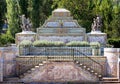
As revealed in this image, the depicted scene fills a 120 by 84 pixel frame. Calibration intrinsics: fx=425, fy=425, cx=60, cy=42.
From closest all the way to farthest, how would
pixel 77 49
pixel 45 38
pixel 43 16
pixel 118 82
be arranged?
pixel 118 82, pixel 77 49, pixel 45 38, pixel 43 16

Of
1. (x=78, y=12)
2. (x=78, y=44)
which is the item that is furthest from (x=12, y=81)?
(x=78, y=12)

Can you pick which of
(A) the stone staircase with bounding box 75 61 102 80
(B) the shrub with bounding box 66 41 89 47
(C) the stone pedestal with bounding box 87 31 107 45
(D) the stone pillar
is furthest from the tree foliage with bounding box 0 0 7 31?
(D) the stone pillar

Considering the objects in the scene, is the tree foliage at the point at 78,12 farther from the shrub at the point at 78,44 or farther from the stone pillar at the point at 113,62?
the stone pillar at the point at 113,62

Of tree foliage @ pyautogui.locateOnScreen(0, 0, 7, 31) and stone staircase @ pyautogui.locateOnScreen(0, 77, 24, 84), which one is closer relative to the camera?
stone staircase @ pyautogui.locateOnScreen(0, 77, 24, 84)

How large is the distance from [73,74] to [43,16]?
2672cm

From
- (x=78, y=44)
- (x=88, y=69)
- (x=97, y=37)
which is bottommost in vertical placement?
(x=88, y=69)

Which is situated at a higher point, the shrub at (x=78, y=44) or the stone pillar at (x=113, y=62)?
the shrub at (x=78, y=44)

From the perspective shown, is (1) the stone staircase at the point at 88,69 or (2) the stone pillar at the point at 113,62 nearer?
(1) the stone staircase at the point at 88,69

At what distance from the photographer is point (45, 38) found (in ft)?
107

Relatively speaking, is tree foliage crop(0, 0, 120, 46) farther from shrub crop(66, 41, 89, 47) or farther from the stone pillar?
the stone pillar

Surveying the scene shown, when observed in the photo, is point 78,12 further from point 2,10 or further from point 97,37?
point 97,37

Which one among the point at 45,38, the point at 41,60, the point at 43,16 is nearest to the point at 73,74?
the point at 41,60

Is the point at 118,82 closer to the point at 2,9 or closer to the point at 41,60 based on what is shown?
the point at 41,60

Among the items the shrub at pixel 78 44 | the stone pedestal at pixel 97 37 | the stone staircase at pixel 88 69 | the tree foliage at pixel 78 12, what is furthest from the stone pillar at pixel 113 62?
the tree foliage at pixel 78 12
